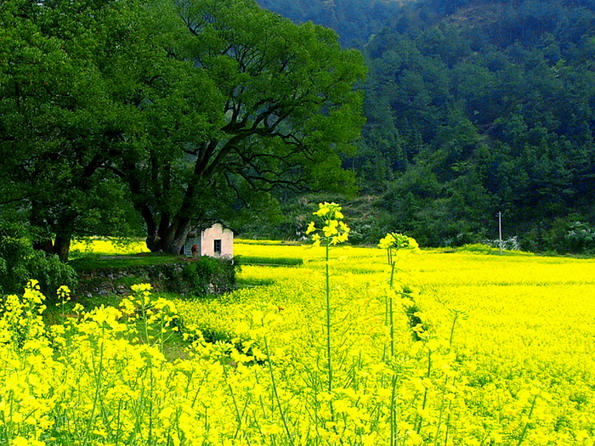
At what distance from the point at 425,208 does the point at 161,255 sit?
133 feet

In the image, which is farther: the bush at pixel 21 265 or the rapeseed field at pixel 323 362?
the bush at pixel 21 265

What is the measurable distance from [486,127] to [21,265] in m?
66.1

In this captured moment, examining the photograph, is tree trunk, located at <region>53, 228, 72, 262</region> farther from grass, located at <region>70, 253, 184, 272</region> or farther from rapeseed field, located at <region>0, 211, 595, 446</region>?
rapeseed field, located at <region>0, 211, 595, 446</region>

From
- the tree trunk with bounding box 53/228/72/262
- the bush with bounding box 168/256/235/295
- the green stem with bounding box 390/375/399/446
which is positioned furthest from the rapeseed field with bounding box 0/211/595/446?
the tree trunk with bounding box 53/228/72/262

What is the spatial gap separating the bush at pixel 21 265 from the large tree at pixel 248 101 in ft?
22.2

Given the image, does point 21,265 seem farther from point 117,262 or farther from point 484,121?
point 484,121

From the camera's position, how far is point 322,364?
14.7 ft

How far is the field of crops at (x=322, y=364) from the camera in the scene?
316cm

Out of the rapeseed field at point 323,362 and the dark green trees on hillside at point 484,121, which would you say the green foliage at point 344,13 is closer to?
the dark green trees on hillside at point 484,121

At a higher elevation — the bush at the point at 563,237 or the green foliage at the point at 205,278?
Answer: the bush at the point at 563,237

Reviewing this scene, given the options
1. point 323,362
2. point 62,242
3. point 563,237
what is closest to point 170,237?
point 62,242

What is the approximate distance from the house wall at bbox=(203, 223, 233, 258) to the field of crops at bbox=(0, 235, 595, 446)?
186 inches

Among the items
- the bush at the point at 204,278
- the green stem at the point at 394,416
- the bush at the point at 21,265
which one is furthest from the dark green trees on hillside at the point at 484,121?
the green stem at the point at 394,416

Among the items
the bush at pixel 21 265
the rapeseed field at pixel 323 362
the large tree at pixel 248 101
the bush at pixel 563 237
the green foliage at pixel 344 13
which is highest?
the green foliage at pixel 344 13
